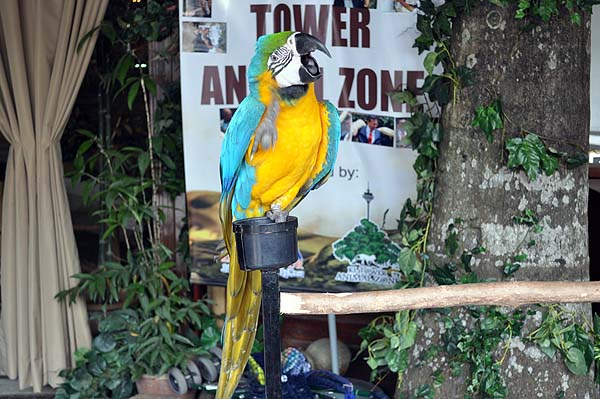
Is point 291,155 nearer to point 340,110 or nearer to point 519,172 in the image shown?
point 519,172

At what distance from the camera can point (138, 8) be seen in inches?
154

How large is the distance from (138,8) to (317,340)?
1682 millimetres

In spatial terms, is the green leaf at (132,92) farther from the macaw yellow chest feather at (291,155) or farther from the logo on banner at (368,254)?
the macaw yellow chest feather at (291,155)

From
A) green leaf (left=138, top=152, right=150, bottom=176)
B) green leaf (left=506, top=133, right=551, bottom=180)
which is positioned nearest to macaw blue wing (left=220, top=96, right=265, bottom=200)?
green leaf (left=506, top=133, right=551, bottom=180)

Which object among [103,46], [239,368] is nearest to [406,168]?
[239,368]

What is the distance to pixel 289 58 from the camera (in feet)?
7.16

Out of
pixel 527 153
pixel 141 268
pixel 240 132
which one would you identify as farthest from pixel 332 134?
pixel 141 268

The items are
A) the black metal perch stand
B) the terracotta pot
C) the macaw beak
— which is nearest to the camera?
the black metal perch stand

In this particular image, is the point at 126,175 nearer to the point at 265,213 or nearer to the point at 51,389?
the point at 51,389

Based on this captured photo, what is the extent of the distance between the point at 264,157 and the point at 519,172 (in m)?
0.92

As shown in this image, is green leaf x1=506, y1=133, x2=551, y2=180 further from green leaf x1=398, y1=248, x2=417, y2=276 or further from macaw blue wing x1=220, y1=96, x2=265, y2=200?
macaw blue wing x1=220, y1=96, x2=265, y2=200

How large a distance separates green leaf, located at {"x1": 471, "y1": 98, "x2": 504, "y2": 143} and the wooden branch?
771 millimetres

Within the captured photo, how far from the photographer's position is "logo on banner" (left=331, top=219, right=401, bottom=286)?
355 cm

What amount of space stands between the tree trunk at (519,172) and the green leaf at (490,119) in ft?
0.14
